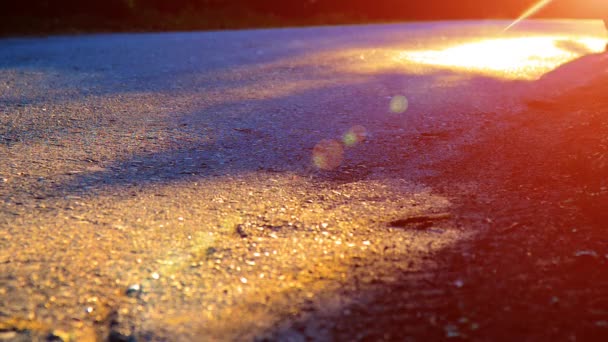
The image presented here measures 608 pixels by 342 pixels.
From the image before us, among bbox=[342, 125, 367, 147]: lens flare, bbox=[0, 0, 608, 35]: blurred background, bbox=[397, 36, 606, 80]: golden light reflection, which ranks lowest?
bbox=[342, 125, 367, 147]: lens flare

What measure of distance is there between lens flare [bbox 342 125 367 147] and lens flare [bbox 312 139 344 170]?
0.28 ft

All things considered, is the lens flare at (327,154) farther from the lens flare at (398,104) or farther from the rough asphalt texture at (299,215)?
the lens flare at (398,104)

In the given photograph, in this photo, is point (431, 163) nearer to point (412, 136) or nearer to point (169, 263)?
point (412, 136)

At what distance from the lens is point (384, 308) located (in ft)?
6.57

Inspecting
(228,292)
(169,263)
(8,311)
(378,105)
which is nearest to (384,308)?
(228,292)

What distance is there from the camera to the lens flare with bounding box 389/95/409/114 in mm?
4996

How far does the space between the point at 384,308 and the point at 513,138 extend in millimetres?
2431

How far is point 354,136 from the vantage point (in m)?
4.22

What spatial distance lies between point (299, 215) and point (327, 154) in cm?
106

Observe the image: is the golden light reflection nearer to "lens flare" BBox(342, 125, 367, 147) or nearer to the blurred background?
the blurred background

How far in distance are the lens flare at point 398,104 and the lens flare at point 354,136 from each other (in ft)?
2.08

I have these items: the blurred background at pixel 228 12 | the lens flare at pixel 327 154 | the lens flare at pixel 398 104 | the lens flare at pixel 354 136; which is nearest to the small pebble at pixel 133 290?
the lens flare at pixel 327 154

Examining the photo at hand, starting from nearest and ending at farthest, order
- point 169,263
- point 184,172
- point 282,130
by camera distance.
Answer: point 169,263
point 184,172
point 282,130

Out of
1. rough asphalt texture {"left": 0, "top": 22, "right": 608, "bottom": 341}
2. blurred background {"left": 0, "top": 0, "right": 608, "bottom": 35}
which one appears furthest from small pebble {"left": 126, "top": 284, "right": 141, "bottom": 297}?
blurred background {"left": 0, "top": 0, "right": 608, "bottom": 35}
